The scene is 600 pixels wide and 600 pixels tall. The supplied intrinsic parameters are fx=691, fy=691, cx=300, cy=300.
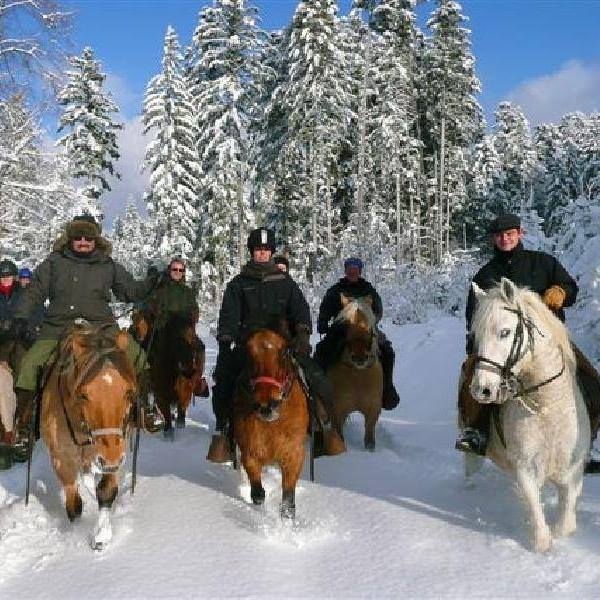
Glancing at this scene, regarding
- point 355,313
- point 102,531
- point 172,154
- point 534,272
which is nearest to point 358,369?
point 355,313

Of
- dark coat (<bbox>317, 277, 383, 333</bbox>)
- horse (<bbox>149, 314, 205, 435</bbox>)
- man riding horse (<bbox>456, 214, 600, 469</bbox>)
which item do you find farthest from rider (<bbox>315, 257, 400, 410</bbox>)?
man riding horse (<bbox>456, 214, 600, 469</bbox>)

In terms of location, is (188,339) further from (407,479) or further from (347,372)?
(407,479)

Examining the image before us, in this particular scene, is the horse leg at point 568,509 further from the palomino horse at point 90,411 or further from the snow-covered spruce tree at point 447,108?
the snow-covered spruce tree at point 447,108

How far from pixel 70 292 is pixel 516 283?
172 inches

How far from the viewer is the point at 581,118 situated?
7806 cm

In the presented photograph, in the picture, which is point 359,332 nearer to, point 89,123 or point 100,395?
point 100,395

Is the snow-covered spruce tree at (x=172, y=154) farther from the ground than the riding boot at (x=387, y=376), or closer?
farther from the ground

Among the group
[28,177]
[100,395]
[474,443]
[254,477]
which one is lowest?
[254,477]

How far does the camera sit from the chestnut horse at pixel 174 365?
10.3m

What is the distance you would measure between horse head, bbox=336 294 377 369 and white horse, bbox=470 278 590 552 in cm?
339

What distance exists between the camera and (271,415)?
571 cm

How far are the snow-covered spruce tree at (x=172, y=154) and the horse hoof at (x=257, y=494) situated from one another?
31014mm

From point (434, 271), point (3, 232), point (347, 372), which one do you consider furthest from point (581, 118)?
point (347, 372)

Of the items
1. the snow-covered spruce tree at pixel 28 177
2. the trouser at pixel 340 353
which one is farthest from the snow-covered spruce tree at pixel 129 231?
the trouser at pixel 340 353
